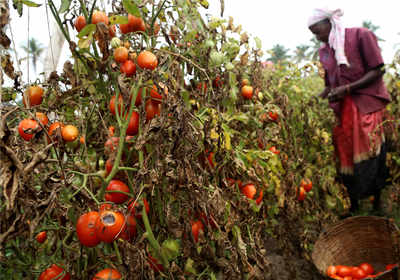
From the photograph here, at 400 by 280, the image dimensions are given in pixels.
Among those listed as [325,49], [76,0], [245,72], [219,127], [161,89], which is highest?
[325,49]

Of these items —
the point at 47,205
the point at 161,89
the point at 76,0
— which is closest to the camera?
the point at 47,205

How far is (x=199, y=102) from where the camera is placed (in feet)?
3.78

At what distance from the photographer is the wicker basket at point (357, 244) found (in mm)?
1901

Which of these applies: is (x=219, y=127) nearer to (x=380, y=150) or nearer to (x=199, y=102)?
(x=199, y=102)

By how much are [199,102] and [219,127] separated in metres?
0.22

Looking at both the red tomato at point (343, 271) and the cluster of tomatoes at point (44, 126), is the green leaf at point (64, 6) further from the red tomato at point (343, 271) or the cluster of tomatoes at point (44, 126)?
the red tomato at point (343, 271)

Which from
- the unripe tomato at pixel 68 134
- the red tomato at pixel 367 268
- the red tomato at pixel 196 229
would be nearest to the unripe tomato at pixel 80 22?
the unripe tomato at pixel 68 134

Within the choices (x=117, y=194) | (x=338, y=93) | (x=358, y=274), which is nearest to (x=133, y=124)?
(x=117, y=194)

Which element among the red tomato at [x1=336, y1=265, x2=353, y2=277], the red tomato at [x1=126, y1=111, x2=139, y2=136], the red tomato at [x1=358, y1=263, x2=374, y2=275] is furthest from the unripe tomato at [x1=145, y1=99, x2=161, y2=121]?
the red tomato at [x1=358, y1=263, x2=374, y2=275]

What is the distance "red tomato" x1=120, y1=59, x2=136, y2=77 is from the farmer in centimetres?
181

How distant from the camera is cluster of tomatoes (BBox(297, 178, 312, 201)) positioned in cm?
177

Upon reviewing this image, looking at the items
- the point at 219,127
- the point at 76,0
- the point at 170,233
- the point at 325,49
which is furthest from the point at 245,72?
the point at 325,49

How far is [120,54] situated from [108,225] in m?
0.44

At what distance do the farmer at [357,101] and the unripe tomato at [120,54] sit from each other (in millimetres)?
1823
